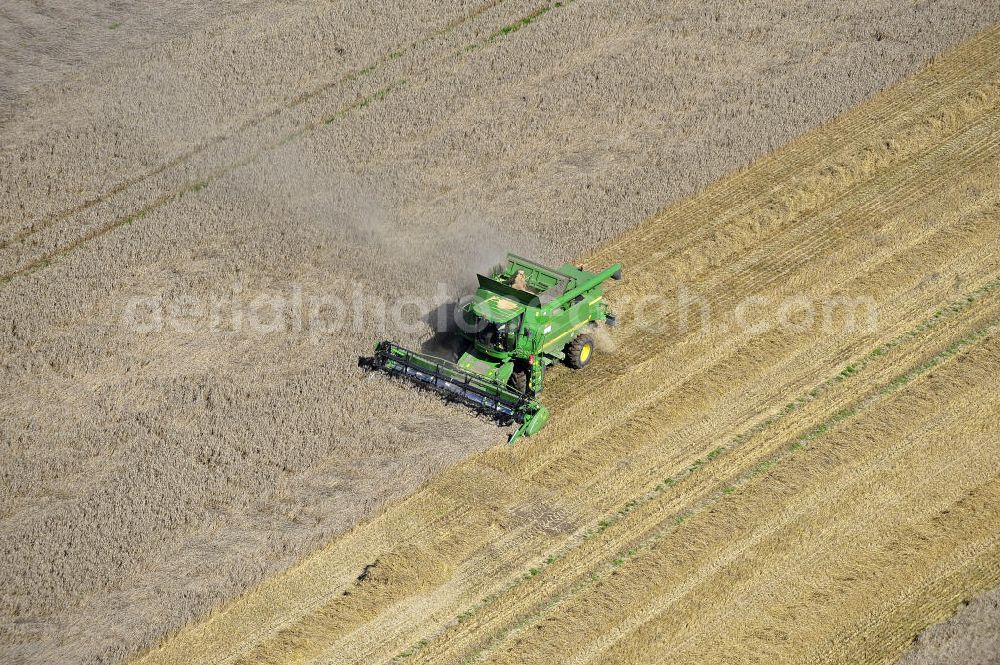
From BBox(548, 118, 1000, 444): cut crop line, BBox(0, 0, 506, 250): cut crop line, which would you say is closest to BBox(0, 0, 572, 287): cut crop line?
BBox(0, 0, 506, 250): cut crop line

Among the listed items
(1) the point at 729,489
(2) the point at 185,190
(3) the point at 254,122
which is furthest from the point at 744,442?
(3) the point at 254,122

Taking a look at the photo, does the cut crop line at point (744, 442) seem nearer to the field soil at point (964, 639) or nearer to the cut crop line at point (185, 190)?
the field soil at point (964, 639)

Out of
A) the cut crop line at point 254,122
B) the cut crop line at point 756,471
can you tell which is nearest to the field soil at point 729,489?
the cut crop line at point 756,471

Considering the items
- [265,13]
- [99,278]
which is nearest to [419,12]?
[265,13]

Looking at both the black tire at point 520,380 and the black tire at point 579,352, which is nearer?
the black tire at point 520,380

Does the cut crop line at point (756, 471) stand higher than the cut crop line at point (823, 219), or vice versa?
the cut crop line at point (823, 219)

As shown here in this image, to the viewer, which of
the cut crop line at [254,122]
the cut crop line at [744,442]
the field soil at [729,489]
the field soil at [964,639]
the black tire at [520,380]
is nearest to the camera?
the field soil at [964,639]

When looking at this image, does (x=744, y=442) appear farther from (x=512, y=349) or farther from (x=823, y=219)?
(x=823, y=219)
